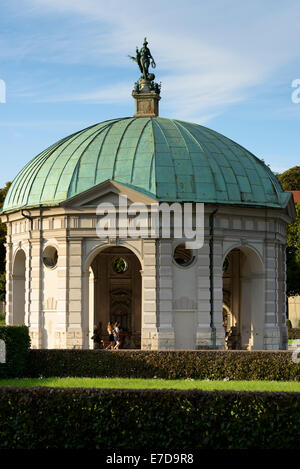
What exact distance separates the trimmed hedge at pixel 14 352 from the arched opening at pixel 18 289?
13.4 meters

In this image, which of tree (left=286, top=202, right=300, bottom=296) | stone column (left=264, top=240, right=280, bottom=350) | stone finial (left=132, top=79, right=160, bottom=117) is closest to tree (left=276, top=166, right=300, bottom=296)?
tree (left=286, top=202, right=300, bottom=296)

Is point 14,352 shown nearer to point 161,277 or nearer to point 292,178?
point 161,277

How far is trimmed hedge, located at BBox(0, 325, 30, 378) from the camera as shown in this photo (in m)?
29.7

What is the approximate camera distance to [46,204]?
131 feet

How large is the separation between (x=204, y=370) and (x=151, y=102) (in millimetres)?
20258

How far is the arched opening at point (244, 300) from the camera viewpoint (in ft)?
134

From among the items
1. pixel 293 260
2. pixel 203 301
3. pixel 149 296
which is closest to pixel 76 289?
pixel 149 296

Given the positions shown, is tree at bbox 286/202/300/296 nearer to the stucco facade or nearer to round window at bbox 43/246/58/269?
the stucco facade

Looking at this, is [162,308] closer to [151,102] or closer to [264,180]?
[264,180]

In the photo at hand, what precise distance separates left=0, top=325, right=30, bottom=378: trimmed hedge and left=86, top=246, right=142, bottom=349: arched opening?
14129 millimetres

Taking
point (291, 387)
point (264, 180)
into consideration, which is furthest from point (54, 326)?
point (291, 387)

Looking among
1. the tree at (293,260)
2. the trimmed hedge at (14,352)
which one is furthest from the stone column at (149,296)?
the tree at (293,260)

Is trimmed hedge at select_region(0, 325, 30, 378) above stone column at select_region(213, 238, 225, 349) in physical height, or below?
below

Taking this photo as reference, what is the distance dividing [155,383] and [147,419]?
6685 mm
